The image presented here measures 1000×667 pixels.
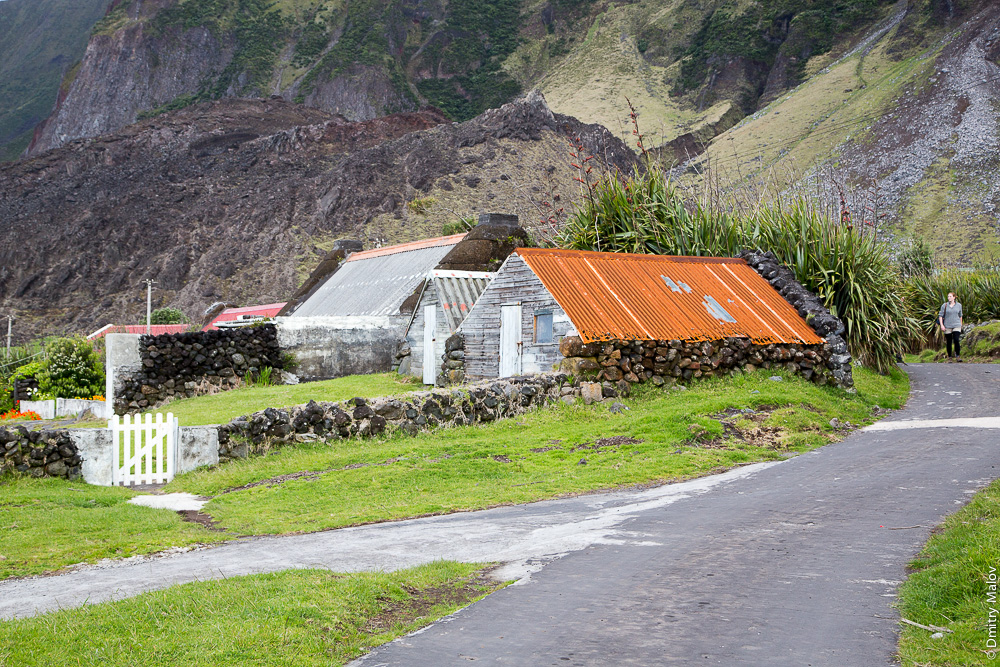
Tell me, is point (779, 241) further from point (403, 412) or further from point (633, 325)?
point (403, 412)

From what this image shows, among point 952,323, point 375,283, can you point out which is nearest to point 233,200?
point 375,283

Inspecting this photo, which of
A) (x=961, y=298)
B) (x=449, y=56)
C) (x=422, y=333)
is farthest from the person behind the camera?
(x=449, y=56)

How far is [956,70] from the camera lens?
86250 millimetres

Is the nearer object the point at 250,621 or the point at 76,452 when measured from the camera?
the point at 250,621

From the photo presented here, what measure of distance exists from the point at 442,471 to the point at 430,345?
423 inches

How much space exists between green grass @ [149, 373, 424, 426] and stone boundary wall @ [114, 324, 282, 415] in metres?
0.58

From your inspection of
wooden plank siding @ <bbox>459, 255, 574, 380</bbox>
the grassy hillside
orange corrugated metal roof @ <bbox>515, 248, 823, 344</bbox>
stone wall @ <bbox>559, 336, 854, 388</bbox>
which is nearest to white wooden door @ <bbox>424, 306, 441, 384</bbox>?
wooden plank siding @ <bbox>459, 255, 574, 380</bbox>

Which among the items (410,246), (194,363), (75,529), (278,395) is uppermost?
(410,246)

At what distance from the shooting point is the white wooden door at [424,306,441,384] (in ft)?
73.9

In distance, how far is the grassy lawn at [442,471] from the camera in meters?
9.95

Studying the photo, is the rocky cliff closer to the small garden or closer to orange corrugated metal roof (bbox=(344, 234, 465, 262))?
orange corrugated metal roof (bbox=(344, 234, 465, 262))

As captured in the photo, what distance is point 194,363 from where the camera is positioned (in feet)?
82.4

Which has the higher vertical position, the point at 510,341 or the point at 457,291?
the point at 457,291

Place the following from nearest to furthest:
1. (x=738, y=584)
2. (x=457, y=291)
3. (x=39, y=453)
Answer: (x=738, y=584)
(x=39, y=453)
(x=457, y=291)
